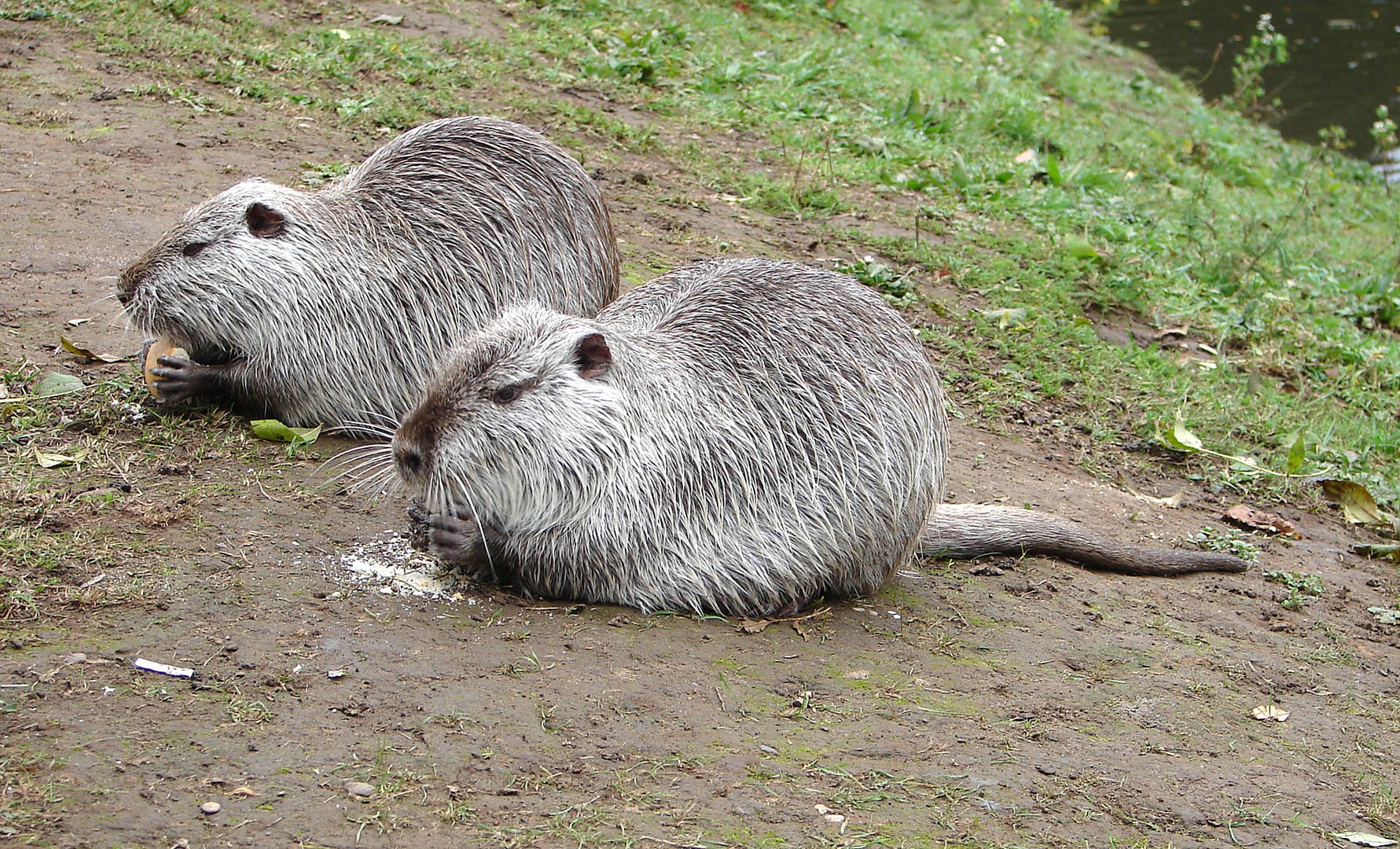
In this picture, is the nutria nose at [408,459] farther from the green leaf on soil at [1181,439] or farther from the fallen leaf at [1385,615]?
the green leaf on soil at [1181,439]

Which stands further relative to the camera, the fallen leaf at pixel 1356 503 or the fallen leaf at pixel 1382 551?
the fallen leaf at pixel 1356 503

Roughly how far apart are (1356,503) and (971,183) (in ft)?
9.42

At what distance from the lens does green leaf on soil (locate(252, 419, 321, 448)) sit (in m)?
3.79

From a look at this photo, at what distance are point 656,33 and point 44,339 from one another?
504 cm

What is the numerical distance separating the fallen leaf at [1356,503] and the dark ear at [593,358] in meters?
3.37

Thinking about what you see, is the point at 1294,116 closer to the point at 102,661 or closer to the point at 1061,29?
the point at 1061,29

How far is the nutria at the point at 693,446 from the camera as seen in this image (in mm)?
3148

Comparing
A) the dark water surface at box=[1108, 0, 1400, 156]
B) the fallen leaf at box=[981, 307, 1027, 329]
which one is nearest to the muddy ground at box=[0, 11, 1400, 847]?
the fallen leaf at box=[981, 307, 1027, 329]

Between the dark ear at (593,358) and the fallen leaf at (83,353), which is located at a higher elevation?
the dark ear at (593,358)

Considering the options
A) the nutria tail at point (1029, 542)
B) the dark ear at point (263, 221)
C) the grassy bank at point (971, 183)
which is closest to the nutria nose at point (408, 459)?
Result: the dark ear at point (263, 221)

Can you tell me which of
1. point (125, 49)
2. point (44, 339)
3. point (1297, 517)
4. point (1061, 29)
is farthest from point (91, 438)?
point (1061, 29)

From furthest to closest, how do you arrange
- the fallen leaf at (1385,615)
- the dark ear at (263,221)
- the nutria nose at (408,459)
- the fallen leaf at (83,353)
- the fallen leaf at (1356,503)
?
the fallen leaf at (1356,503)
the fallen leaf at (1385,615)
the fallen leaf at (83,353)
the dark ear at (263,221)
the nutria nose at (408,459)

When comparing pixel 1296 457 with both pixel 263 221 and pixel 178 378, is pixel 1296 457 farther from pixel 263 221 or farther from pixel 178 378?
pixel 178 378

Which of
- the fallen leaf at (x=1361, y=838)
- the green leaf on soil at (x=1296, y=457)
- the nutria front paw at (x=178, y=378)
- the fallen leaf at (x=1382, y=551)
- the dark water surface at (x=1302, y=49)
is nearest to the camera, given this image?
the fallen leaf at (x=1361, y=838)
